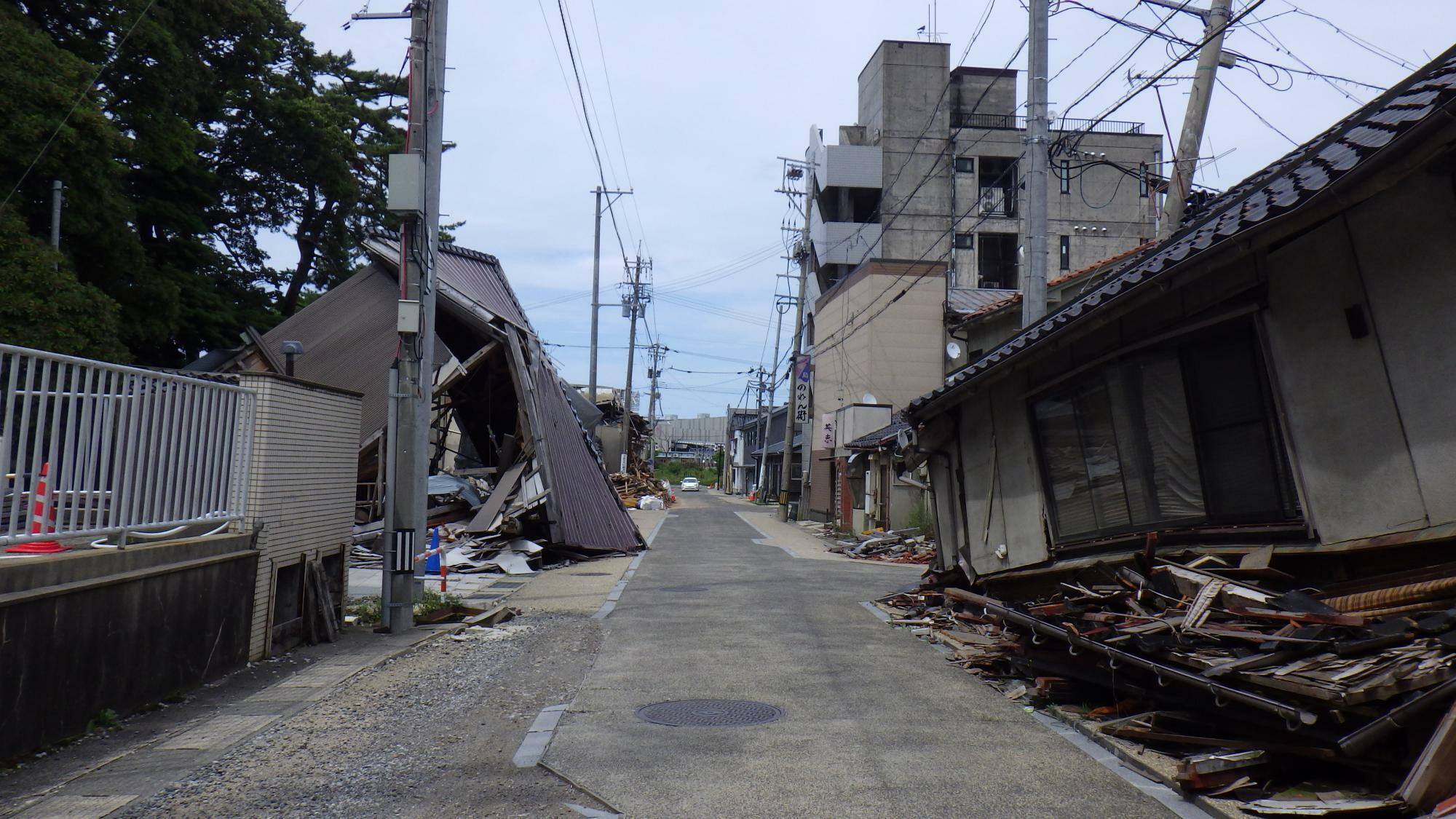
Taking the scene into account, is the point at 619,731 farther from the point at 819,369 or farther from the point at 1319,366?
the point at 819,369

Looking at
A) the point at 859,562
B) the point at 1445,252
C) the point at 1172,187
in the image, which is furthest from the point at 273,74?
the point at 1445,252

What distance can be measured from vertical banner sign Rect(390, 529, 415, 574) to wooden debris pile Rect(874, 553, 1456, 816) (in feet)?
21.9

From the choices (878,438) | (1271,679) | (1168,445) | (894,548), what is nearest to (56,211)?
(894,548)

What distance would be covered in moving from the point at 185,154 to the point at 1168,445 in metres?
24.8

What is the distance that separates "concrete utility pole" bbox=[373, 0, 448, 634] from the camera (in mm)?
11359

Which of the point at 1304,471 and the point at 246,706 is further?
the point at 246,706

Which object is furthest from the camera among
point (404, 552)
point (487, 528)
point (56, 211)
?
point (487, 528)

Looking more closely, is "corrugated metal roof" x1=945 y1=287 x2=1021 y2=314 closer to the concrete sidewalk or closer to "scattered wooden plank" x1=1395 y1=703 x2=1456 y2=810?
the concrete sidewalk

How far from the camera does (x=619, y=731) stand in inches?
269

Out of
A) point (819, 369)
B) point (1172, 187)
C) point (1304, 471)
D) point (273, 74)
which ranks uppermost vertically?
point (273, 74)

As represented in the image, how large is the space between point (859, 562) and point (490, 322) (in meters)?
9.74

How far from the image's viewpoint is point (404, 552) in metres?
11.4

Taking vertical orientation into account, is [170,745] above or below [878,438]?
below

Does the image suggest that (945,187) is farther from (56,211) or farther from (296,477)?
(296,477)
